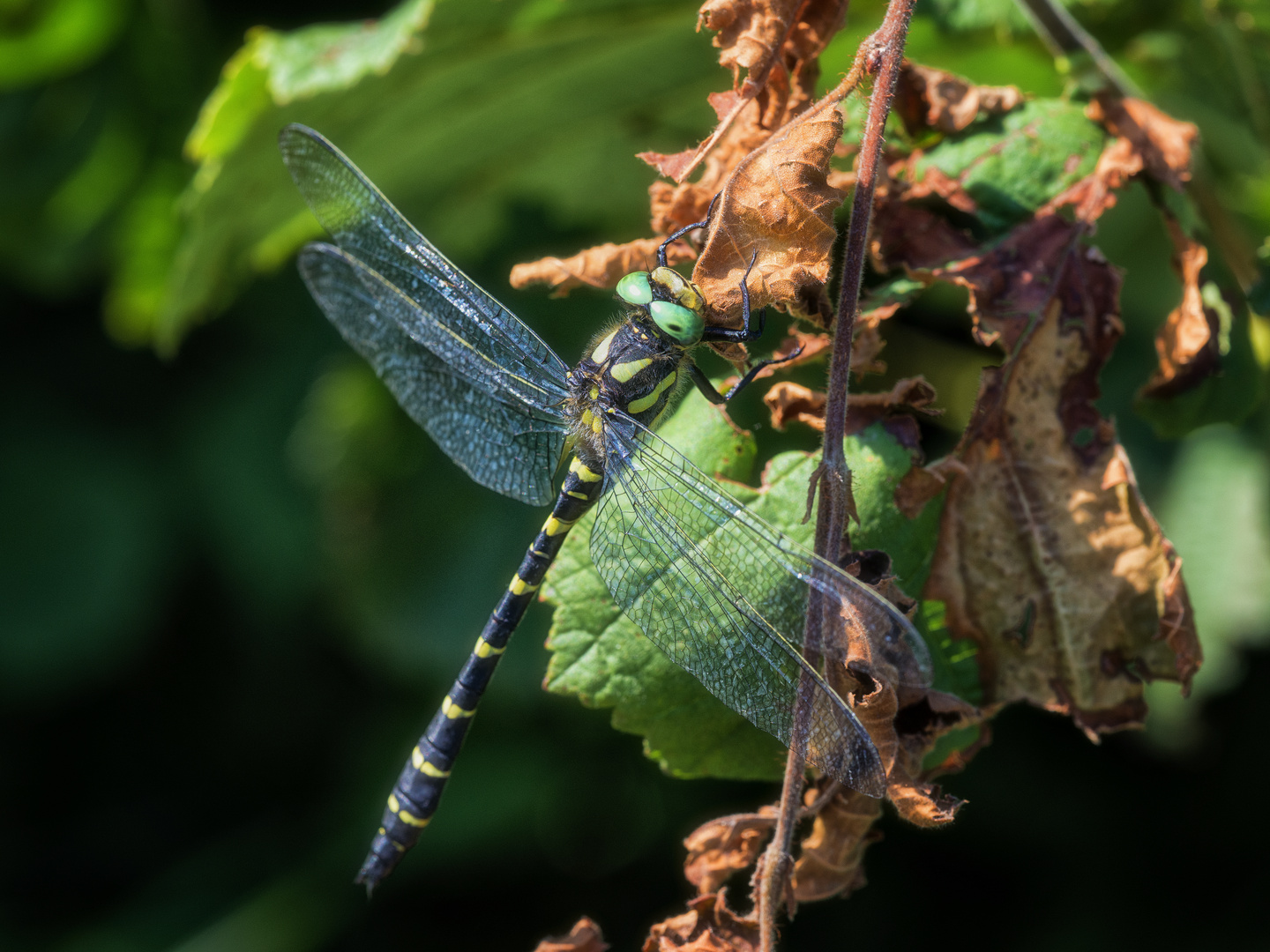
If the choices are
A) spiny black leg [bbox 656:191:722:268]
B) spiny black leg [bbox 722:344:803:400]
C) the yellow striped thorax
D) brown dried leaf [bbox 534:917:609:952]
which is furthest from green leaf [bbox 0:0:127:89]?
brown dried leaf [bbox 534:917:609:952]

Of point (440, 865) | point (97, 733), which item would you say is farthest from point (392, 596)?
point (97, 733)

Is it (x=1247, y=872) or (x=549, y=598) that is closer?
(x=549, y=598)

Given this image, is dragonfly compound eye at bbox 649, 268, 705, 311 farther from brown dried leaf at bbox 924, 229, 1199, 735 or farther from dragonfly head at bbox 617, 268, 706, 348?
brown dried leaf at bbox 924, 229, 1199, 735

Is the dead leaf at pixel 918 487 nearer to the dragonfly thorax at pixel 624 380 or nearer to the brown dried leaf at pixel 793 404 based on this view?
the brown dried leaf at pixel 793 404

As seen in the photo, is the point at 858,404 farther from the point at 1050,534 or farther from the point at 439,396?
the point at 439,396

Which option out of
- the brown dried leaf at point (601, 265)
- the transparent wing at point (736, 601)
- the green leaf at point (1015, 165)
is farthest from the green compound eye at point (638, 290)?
the green leaf at point (1015, 165)

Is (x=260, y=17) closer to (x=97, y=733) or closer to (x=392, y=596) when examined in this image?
(x=392, y=596)
